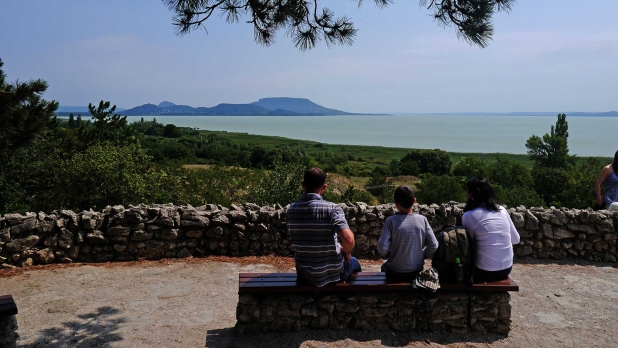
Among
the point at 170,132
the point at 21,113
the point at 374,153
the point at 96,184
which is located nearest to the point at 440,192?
the point at 96,184

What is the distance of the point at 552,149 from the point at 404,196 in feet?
153

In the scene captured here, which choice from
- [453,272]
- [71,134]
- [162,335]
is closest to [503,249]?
[453,272]

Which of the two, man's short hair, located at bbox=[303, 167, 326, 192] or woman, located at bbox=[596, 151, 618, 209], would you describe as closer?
man's short hair, located at bbox=[303, 167, 326, 192]

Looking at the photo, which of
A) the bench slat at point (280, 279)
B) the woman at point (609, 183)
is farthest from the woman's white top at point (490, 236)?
the woman at point (609, 183)

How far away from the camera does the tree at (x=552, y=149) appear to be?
144 feet

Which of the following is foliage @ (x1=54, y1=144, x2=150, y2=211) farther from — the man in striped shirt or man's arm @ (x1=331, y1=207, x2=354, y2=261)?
man's arm @ (x1=331, y1=207, x2=354, y2=261)

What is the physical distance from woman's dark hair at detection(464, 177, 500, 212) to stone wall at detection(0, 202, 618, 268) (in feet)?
9.60

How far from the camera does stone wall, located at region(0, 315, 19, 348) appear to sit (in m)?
3.71

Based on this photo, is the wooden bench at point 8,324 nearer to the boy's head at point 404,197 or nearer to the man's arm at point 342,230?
the man's arm at point 342,230

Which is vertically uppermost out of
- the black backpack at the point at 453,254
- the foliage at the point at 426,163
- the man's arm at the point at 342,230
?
the man's arm at the point at 342,230

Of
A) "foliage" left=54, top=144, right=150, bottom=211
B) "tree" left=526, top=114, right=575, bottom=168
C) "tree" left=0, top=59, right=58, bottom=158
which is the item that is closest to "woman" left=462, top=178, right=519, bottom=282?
"tree" left=0, top=59, right=58, bottom=158

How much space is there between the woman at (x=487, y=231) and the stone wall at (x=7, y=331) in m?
4.08

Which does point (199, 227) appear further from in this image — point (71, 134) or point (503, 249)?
point (71, 134)

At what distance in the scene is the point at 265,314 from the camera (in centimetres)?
442
